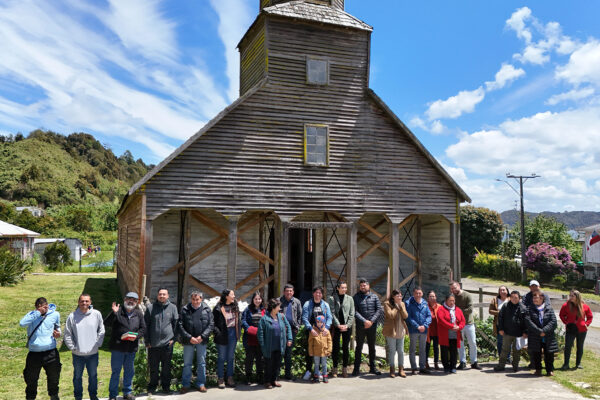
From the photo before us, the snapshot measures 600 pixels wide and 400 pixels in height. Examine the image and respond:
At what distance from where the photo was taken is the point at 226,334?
8.09 meters

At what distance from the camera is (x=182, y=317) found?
7.90 meters

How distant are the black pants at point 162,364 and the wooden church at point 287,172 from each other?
16.5 feet

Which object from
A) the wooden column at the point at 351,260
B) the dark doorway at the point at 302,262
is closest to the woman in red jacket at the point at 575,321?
the wooden column at the point at 351,260

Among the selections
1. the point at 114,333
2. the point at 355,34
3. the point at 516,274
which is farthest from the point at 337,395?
the point at 516,274

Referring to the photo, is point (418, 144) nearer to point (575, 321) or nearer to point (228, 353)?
point (575, 321)

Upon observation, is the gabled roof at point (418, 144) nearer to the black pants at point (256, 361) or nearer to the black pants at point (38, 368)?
the black pants at point (256, 361)

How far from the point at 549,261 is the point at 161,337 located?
30.4 m

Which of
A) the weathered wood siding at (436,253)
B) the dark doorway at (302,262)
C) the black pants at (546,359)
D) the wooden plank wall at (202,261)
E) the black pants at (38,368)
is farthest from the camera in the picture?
the dark doorway at (302,262)

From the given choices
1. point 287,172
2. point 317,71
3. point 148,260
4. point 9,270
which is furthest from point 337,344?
point 9,270

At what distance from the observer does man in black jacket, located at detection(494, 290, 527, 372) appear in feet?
30.5

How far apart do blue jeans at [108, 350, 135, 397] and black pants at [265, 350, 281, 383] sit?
7.57 ft

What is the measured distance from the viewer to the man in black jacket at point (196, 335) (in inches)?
307

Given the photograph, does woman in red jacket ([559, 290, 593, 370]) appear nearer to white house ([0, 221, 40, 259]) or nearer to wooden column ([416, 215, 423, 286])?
wooden column ([416, 215, 423, 286])

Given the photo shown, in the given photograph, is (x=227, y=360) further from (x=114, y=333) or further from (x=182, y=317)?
(x=114, y=333)
